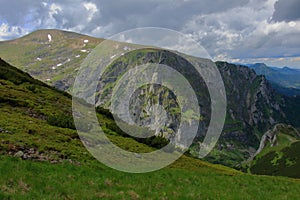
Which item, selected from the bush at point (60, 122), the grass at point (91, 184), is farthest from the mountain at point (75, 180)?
the bush at point (60, 122)

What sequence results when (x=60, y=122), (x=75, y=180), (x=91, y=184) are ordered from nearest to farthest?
(x=91, y=184) < (x=75, y=180) < (x=60, y=122)

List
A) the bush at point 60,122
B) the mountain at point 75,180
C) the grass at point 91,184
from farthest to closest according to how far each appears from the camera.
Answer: the bush at point 60,122 < the mountain at point 75,180 < the grass at point 91,184

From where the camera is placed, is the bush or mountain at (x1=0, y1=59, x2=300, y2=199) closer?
mountain at (x1=0, y1=59, x2=300, y2=199)

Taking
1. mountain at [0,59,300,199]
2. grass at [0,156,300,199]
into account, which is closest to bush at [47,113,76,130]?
mountain at [0,59,300,199]

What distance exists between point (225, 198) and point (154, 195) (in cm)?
644

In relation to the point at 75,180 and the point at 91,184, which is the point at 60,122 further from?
the point at 91,184

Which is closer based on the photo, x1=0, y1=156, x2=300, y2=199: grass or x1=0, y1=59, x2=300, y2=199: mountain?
x1=0, y1=156, x2=300, y2=199: grass

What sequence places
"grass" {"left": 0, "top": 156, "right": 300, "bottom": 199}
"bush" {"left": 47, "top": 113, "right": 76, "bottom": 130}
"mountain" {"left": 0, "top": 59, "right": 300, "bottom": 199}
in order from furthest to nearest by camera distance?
"bush" {"left": 47, "top": 113, "right": 76, "bottom": 130} < "mountain" {"left": 0, "top": 59, "right": 300, "bottom": 199} < "grass" {"left": 0, "top": 156, "right": 300, "bottom": 199}

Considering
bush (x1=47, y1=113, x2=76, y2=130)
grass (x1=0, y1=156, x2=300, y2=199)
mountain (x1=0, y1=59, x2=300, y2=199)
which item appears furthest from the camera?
bush (x1=47, y1=113, x2=76, y2=130)

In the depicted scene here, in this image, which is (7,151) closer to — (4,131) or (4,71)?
(4,131)

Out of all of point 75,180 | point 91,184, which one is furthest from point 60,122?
point 91,184

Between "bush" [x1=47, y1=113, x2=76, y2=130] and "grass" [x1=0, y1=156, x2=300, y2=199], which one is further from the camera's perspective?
"bush" [x1=47, y1=113, x2=76, y2=130]

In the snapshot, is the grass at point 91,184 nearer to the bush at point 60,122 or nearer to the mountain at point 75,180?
the mountain at point 75,180

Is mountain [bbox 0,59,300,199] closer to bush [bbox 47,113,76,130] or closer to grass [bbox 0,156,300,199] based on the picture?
grass [bbox 0,156,300,199]
